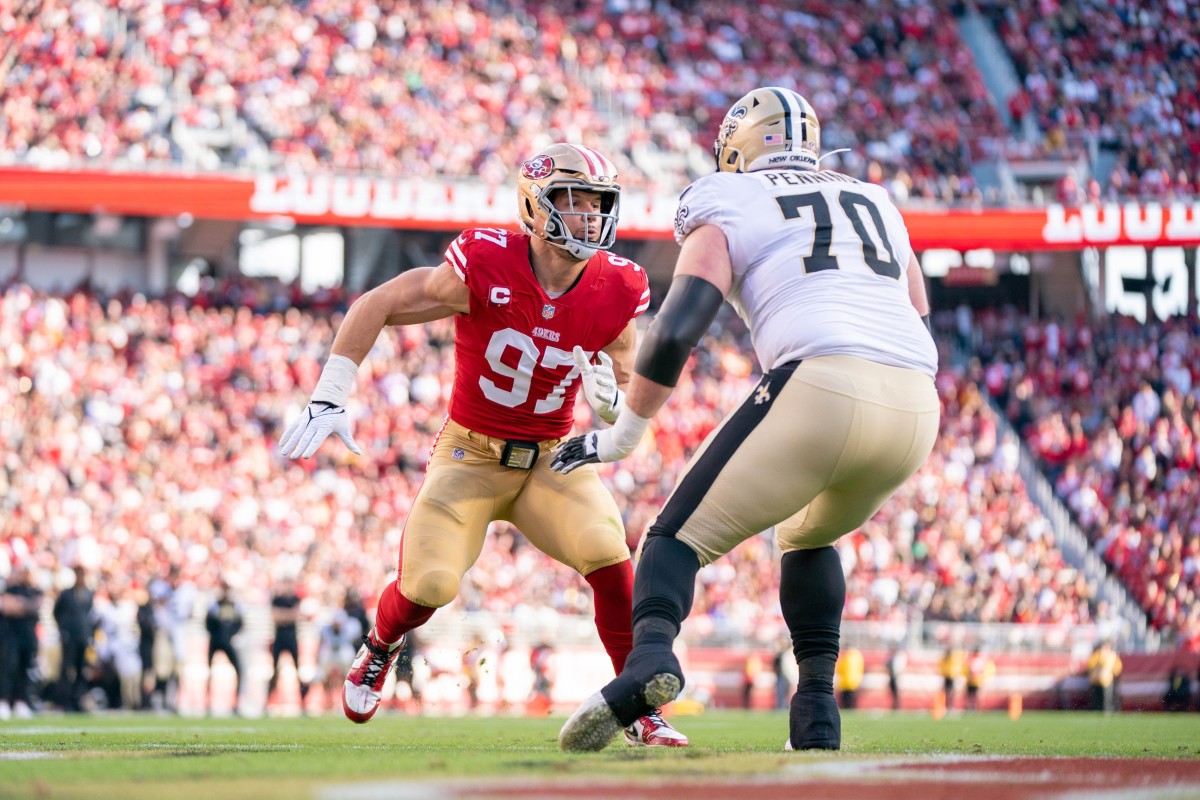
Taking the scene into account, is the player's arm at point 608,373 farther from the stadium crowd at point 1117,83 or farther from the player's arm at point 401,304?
the stadium crowd at point 1117,83

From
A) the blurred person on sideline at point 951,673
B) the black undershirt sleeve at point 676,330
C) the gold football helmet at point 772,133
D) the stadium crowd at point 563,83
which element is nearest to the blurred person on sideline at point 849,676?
the blurred person on sideline at point 951,673

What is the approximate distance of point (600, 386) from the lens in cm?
541

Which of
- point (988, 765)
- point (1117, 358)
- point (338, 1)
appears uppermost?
point (338, 1)

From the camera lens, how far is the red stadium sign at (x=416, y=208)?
20359mm

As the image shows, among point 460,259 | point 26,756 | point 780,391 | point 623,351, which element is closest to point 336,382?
point 460,259

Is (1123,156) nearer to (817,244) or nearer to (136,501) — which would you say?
(136,501)

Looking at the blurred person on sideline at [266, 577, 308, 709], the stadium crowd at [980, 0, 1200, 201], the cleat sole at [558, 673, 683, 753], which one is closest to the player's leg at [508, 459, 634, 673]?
the cleat sole at [558, 673, 683, 753]

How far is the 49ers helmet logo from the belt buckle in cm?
103

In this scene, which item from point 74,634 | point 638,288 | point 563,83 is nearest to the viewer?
point 638,288

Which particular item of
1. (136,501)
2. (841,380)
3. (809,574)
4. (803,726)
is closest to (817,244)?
(841,380)

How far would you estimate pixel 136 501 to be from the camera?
57.2 feet

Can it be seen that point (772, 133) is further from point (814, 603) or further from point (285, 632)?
point (285, 632)

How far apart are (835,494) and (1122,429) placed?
18.4 meters

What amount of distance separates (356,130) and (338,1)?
2.68m
